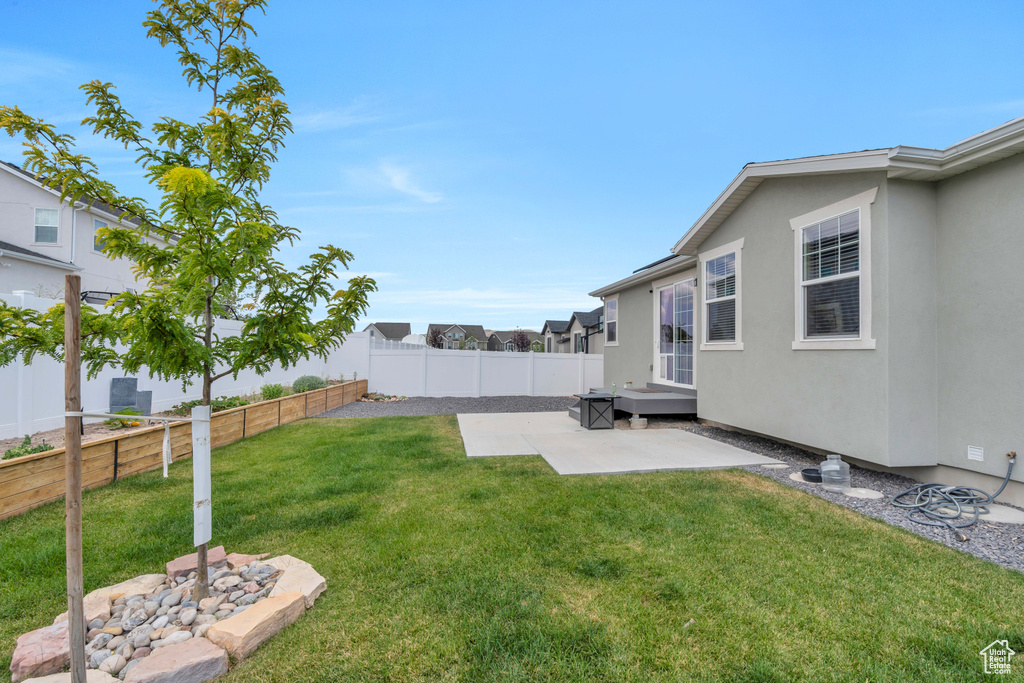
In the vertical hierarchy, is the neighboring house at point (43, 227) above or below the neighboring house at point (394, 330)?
above

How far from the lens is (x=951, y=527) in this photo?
4.14 metres

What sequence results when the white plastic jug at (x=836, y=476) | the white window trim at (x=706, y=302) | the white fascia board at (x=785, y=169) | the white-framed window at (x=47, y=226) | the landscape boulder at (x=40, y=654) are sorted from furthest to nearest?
the white-framed window at (x=47, y=226)
the white window trim at (x=706, y=302)
the white plastic jug at (x=836, y=476)
the white fascia board at (x=785, y=169)
the landscape boulder at (x=40, y=654)

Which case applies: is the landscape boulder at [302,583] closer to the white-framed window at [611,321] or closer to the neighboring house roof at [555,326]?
the white-framed window at [611,321]

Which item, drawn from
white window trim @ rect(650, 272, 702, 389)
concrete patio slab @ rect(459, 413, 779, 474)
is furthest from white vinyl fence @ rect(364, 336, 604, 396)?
concrete patio slab @ rect(459, 413, 779, 474)

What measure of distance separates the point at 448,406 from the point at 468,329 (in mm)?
46243

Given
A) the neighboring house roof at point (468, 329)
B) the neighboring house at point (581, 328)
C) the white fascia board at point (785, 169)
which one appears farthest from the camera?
the neighboring house roof at point (468, 329)

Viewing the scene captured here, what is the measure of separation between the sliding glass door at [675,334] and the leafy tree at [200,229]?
8.19 m

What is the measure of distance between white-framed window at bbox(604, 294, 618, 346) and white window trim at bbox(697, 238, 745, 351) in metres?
4.51

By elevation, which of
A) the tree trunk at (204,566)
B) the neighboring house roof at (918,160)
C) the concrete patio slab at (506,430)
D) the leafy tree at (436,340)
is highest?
the neighboring house roof at (918,160)

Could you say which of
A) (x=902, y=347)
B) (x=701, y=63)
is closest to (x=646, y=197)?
(x=701, y=63)

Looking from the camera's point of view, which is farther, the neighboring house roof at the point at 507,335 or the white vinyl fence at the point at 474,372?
the neighboring house roof at the point at 507,335

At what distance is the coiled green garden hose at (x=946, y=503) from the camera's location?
428cm

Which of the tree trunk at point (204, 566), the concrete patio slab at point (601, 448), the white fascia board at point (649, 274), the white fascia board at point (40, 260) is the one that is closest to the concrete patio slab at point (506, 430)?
the concrete patio slab at point (601, 448)

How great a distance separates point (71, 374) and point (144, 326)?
60 centimetres
